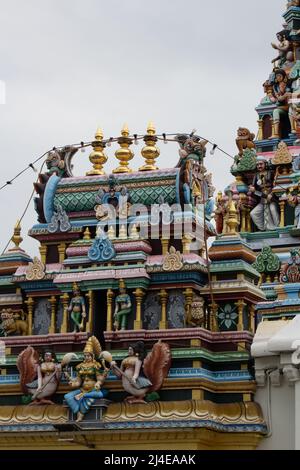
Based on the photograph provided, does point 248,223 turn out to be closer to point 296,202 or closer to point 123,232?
point 296,202

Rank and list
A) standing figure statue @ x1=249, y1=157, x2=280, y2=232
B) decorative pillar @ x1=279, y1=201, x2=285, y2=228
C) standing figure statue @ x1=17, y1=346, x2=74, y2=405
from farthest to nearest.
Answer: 1. standing figure statue @ x1=249, y1=157, x2=280, y2=232
2. decorative pillar @ x1=279, y1=201, x2=285, y2=228
3. standing figure statue @ x1=17, y1=346, x2=74, y2=405

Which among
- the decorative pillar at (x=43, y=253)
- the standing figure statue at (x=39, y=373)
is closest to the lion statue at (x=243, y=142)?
the decorative pillar at (x=43, y=253)

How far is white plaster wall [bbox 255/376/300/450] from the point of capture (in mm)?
28484

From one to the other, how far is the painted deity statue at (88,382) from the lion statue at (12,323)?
2.13m

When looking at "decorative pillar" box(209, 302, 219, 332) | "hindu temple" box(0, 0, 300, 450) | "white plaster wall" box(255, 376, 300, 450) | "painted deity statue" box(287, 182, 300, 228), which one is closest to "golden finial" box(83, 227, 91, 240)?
"hindu temple" box(0, 0, 300, 450)

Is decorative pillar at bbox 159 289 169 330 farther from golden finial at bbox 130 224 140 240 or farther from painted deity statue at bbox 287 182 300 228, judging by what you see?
painted deity statue at bbox 287 182 300 228

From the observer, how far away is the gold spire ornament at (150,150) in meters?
31.7

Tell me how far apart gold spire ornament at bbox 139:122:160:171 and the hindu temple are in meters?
0.03

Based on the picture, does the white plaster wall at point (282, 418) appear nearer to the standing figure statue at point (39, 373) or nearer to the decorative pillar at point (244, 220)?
the standing figure statue at point (39, 373)

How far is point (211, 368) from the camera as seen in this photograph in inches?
1153

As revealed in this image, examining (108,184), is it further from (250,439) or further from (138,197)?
(250,439)

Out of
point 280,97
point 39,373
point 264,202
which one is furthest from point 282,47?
point 39,373

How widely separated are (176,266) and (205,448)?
369 centimetres
